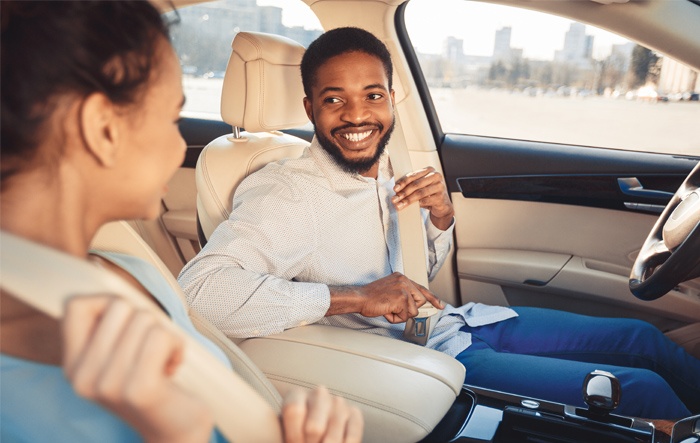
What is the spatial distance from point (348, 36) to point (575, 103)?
3.96 feet

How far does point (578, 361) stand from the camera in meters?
1.86

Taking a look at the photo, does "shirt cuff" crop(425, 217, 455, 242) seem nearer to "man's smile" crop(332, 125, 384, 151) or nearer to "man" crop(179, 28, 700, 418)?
"man" crop(179, 28, 700, 418)

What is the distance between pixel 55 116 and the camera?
25.7 inches

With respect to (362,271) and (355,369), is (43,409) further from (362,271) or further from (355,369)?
(362,271)

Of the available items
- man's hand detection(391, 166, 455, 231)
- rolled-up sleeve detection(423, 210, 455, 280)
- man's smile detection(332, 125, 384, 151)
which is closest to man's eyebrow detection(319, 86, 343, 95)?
man's smile detection(332, 125, 384, 151)

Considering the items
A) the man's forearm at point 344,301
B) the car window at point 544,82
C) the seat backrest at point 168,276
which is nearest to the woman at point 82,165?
the seat backrest at point 168,276

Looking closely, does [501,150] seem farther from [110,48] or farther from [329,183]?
[110,48]

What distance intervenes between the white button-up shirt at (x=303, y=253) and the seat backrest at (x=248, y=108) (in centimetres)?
10

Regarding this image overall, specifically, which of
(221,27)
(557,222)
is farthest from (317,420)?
(221,27)

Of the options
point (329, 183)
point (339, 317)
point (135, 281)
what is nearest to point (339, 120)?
point (329, 183)

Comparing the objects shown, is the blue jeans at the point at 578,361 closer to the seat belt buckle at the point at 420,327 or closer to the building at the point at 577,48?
the seat belt buckle at the point at 420,327

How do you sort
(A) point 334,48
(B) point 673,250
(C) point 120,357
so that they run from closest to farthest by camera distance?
(C) point 120,357 < (B) point 673,250 < (A) point 334,48

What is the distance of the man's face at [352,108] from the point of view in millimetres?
1841

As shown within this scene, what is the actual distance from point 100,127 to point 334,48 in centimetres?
127
